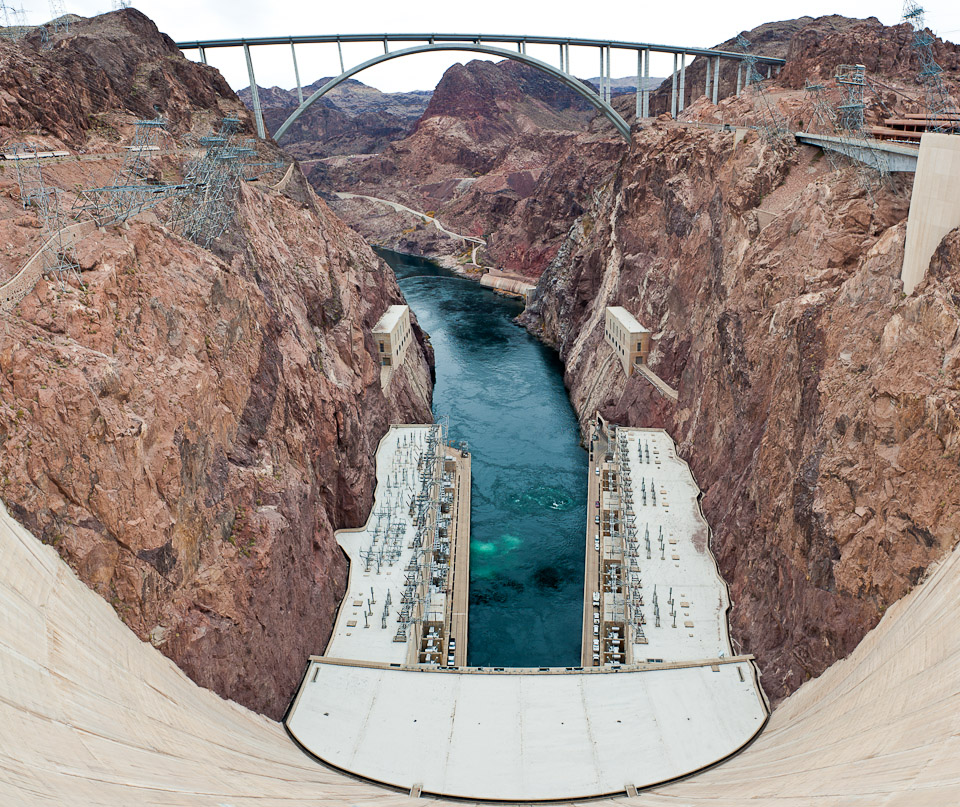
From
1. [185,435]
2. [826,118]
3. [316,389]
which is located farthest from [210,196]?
[826,118]

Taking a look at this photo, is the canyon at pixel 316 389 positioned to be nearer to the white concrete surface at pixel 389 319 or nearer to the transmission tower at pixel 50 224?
the transmission tower at pixel 50 224

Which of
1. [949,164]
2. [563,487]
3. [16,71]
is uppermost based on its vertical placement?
[16,71]

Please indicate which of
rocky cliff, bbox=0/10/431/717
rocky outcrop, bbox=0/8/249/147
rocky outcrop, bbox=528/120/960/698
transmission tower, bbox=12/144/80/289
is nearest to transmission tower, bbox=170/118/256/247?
rocky cliff, bbox=0/10/431/717

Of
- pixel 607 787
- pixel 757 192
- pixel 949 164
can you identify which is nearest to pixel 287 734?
pixel 607 787

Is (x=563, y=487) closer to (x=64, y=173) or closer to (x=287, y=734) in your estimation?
(x=287, y=734)

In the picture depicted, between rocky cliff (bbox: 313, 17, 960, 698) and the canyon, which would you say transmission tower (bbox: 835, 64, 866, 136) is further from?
the canyon

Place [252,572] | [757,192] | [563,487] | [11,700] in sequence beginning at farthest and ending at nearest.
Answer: [563,487] → [757,192] → [252,572] → [11,700]

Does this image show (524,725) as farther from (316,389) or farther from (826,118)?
(826,118)
